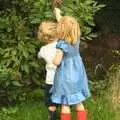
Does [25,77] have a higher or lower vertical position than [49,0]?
lower

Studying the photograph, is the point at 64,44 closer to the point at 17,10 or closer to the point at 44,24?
the point at 44,24

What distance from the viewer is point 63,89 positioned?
22.5 ft

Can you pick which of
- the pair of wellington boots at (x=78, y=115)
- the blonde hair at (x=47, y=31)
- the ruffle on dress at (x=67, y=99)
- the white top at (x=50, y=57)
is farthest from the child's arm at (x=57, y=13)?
the pair of wellington boots at (x=78, y=115)

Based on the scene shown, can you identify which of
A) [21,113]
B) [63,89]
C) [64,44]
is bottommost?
[21,113]

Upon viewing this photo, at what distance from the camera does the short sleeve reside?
21.9 ft

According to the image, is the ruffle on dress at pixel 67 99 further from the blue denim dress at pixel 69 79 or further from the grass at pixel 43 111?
the grass at pixel 43 111

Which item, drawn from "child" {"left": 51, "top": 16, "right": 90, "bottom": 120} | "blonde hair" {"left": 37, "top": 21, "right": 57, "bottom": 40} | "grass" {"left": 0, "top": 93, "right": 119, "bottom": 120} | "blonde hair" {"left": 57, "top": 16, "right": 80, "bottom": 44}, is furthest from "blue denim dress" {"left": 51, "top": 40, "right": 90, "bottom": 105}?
"grass" {"left": 0, "top": 93, "right": 119, "bottom": 120}

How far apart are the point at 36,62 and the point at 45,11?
2.29 feet

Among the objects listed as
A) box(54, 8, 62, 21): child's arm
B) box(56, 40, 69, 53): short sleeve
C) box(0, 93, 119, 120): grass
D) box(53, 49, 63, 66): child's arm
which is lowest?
box(0, 93, 119, 120): grass

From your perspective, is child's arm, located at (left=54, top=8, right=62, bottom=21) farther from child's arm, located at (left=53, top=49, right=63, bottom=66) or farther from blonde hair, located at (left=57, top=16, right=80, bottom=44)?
child's arm, located at (left=53, top=49, right=63, bottom=66)

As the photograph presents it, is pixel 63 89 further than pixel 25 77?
No

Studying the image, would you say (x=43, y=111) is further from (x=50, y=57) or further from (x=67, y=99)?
(x=50, y=57)

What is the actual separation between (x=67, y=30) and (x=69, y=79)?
1.85 ft

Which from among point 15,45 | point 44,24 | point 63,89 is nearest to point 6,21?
point 15,45
